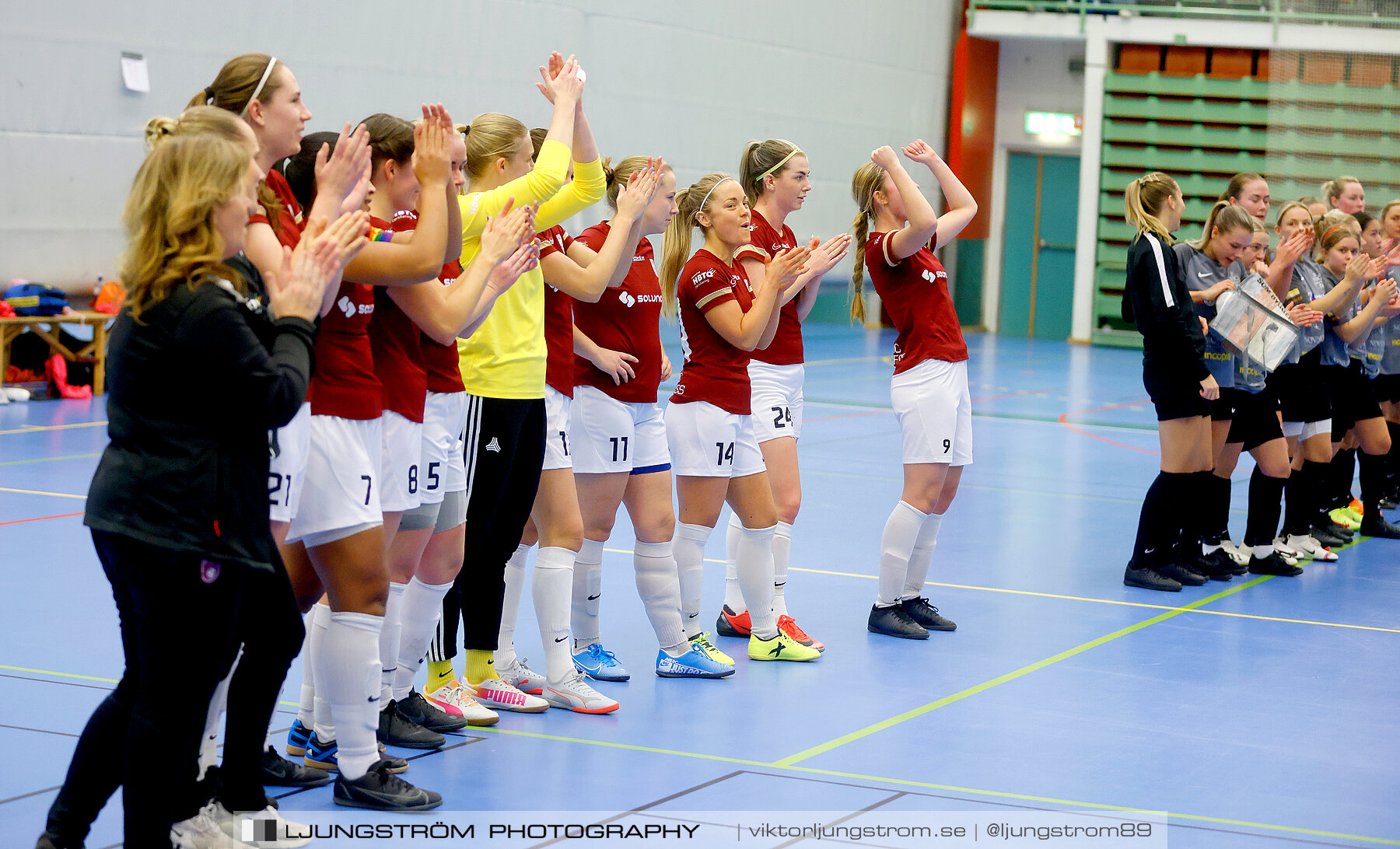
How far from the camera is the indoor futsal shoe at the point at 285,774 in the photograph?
397 cm

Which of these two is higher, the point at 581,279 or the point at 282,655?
the point at 581,279

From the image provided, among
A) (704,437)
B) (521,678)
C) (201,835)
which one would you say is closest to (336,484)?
(201,835)

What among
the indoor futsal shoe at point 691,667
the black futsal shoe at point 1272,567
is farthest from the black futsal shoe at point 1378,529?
the indoor futsal shoe at point 691,667

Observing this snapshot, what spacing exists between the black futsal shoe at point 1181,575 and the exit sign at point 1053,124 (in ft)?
55.7

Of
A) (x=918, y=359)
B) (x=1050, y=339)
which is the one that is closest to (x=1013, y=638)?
(x=918, y=359)

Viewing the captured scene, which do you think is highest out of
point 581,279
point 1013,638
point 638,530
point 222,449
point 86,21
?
point 86,21

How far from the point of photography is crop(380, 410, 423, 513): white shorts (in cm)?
→ 386

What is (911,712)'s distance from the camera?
4.83m

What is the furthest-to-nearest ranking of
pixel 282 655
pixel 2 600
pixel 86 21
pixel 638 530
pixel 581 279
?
pixel 86 21, pixel 2 600, pixel 638 530, pixel 581 279, pixel 282 655

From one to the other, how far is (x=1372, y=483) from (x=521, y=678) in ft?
18.7

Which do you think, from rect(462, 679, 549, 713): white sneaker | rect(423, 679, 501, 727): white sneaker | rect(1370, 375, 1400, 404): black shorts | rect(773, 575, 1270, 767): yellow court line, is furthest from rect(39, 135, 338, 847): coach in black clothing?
rect(1370, 375, 1400, 404): black shorts

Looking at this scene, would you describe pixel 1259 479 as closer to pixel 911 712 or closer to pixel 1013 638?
pixel 1013 638

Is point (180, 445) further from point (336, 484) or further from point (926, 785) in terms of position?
point (926, 785)

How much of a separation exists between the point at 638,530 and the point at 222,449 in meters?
2.31
